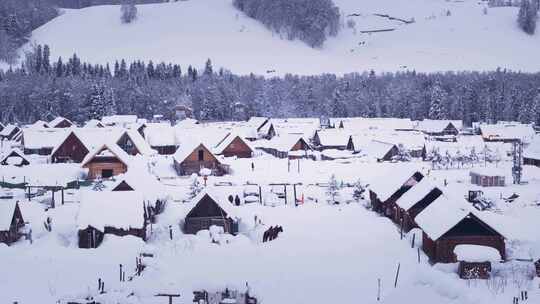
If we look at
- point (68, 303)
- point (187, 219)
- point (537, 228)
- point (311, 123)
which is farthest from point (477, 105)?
point (68, 303)

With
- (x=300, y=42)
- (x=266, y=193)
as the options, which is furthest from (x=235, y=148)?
(x=300, y=42)

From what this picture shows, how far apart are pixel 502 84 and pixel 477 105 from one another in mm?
16507

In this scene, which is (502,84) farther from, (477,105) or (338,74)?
(338,74)

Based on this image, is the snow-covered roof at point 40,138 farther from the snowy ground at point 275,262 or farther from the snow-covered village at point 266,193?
the snowy ground at point 275,262

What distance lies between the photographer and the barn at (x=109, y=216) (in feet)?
73.3

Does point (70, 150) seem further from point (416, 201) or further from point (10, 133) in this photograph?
point (416, 201)

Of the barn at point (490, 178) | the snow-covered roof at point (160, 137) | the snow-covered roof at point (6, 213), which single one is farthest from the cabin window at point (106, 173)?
the barn at point (490, 178)

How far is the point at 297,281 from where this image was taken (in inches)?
714

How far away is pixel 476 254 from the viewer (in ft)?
→ 63.3

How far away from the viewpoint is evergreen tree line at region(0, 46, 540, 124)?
89812 millimetres

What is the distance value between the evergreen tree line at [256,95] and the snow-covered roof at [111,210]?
6419 centimetres

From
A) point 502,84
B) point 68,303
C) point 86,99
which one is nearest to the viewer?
point 68,303

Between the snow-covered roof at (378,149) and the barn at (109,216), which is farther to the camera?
the snow-covered roof at (378,149)

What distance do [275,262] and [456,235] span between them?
6.67 m
